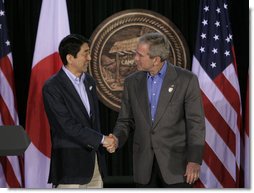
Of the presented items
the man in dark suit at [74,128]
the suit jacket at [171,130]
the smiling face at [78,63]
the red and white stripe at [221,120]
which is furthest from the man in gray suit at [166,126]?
the red and white stripe at [221,120]

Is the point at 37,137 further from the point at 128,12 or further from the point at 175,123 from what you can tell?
the point at 175,123

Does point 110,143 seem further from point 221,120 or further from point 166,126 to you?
point 221,120

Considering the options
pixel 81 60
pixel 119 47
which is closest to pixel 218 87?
pixel 119 47

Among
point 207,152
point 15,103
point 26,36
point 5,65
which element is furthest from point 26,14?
point 207,152

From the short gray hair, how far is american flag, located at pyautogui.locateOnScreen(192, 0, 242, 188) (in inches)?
45.4

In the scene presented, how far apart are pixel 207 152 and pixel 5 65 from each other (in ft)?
5.65

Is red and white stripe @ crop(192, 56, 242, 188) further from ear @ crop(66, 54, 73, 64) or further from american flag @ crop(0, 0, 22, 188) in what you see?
american flag @ crop(0, 0, 22, 188)

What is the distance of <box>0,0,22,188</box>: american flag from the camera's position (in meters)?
3.36

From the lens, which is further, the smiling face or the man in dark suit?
the smiling face

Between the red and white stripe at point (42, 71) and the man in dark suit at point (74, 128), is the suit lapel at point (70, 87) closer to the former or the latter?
the man in dark suit at point (74, 128)

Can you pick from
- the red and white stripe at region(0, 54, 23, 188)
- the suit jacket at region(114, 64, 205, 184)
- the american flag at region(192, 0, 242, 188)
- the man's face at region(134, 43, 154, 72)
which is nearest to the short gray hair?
the man's face at region(134, 43, 154, 72)

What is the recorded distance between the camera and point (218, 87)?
11.0 feet

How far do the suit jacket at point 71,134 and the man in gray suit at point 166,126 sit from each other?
448 mm

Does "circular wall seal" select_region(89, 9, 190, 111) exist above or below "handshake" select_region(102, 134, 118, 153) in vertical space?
above
